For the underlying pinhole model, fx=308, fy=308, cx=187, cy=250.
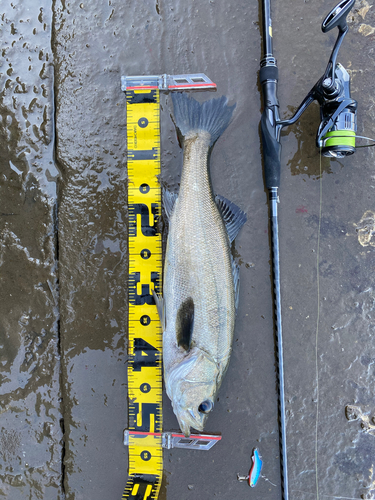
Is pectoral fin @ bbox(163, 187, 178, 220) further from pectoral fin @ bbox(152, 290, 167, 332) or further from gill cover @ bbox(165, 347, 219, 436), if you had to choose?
gill cover @ bbox(165, 347, 219, 436)

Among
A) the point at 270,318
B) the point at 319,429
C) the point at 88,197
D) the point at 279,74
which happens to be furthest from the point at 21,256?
the point at 319,429

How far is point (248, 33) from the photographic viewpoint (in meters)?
2.31

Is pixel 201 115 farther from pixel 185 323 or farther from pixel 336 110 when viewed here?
pixel 185 323

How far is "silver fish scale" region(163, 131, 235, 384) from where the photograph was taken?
6.43 feet

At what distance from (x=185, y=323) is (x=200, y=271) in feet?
1.14

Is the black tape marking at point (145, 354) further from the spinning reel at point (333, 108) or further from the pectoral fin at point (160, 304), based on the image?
the spinning reel at point (333, 108)

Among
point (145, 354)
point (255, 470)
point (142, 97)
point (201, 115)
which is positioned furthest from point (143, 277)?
point (255, 470)

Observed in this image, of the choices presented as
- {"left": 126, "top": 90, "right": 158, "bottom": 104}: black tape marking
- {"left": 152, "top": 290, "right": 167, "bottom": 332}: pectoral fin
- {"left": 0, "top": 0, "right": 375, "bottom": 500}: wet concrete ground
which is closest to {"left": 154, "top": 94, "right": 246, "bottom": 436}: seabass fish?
{"left": 152, "top": 290, "right": 167, "bottom": 332}: pectoral fin

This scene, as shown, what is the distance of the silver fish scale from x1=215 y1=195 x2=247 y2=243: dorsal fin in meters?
0.09

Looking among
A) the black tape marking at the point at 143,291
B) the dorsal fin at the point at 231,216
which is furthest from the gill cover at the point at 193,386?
the dorsal fin at the point at 231,216

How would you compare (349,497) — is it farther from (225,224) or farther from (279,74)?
(279,74)

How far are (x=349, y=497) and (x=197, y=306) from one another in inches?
72.8

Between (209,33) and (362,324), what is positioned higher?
(209,33)

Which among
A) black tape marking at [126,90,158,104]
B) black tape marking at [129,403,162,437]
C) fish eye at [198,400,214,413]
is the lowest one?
black tape marking at [129,403,162,437]
